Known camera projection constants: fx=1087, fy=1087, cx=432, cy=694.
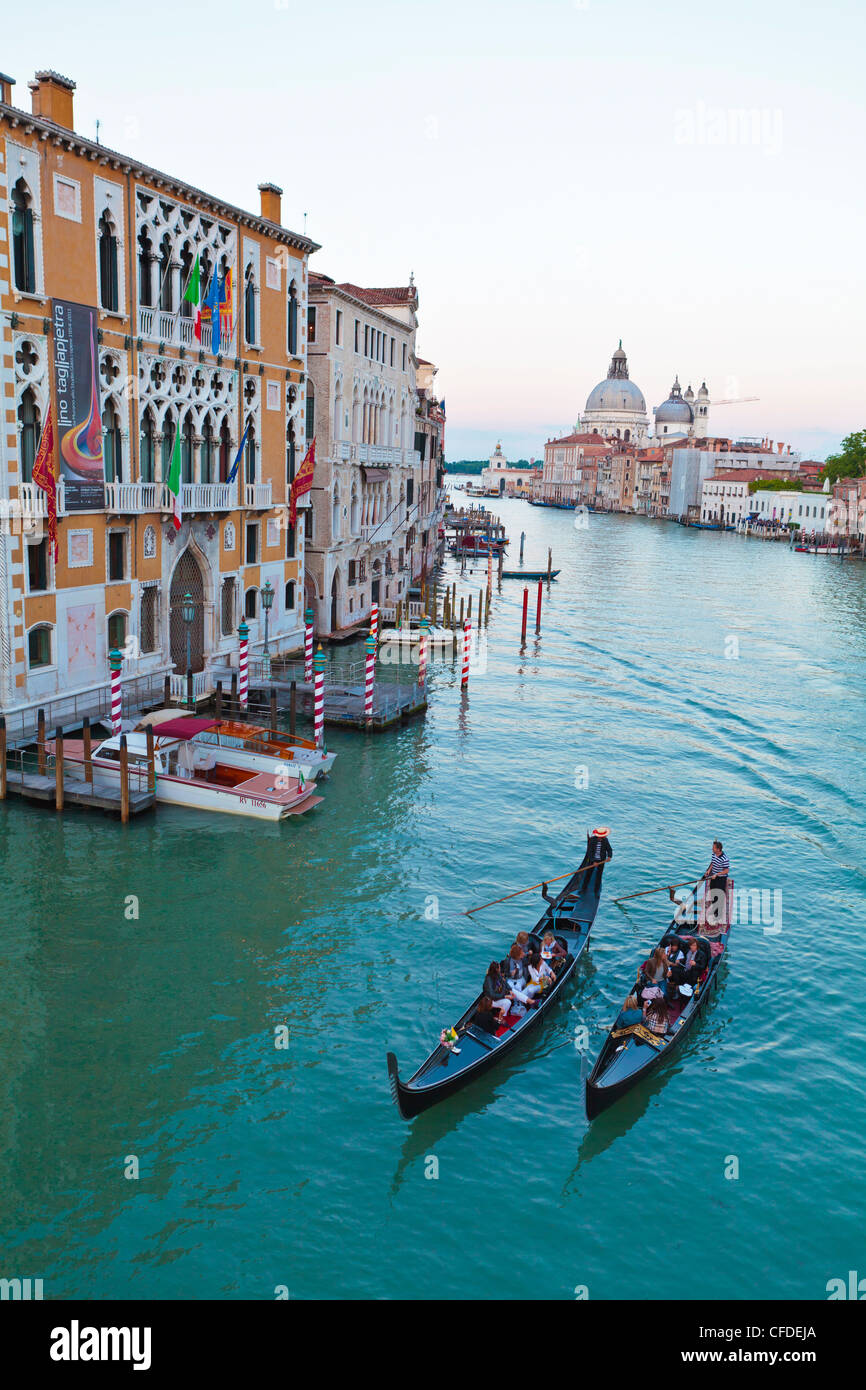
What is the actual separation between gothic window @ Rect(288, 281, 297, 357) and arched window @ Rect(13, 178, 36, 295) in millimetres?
12720

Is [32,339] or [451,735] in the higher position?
[32,339]

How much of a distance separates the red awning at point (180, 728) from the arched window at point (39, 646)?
3.00 m

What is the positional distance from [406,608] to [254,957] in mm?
35808

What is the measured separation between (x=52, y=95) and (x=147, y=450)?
25.9ft

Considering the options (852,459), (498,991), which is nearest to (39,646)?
(498,991)

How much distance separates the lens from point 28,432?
76.1ft

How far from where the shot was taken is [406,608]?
171 ft

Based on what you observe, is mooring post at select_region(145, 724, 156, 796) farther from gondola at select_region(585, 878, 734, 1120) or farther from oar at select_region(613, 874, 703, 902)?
gondola at select_region(585, 878, 734, 1120)

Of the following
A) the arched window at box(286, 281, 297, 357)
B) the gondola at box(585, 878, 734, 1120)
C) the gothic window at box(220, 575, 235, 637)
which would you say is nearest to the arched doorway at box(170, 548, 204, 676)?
the gothic window at box(220, 575, 235, 637)

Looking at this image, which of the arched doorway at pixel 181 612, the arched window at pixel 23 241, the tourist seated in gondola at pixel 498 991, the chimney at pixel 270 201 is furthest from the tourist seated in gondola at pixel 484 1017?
the chimney at pixel 270 201

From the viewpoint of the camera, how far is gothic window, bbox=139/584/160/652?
92.0 feet

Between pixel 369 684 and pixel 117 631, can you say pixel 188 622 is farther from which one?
pixel 369 684
